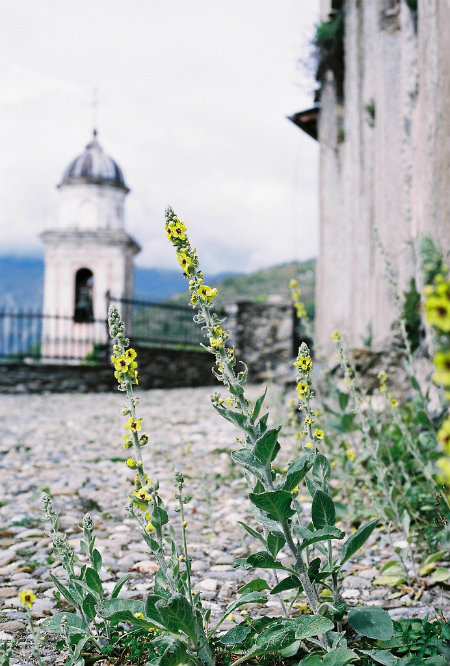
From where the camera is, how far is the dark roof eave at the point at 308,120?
36.3 feet

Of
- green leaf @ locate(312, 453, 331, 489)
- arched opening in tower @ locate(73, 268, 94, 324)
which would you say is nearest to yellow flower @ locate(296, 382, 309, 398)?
green leaf @ locate(312, 453, 331, 489)

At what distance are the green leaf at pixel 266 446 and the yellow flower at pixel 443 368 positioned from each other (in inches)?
32.4

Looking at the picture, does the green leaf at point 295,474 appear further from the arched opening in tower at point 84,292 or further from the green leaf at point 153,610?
the arched opening in tower at point 84,292

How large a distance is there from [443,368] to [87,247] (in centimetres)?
1944

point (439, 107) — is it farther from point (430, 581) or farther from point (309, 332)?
point (430, 581)

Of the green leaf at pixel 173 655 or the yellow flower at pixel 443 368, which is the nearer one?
the yellow flower at pixel 443 368

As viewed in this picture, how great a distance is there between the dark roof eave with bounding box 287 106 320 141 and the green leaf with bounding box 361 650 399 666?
10393mm

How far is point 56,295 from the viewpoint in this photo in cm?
1962

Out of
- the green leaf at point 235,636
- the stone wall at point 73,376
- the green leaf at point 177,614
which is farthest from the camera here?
the stone wall at point 73,376

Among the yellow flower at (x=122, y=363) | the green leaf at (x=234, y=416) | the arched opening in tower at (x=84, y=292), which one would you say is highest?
the arched opening in tower at (x=84, y=292)

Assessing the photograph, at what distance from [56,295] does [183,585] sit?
18.7 m

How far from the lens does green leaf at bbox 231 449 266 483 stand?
168 cm

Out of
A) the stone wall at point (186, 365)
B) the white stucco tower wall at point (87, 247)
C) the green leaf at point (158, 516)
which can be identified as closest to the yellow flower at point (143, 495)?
the green leaf at point (158, 516)

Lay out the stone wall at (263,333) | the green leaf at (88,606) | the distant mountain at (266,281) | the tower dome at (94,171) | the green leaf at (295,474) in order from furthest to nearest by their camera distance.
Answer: the distant mountain at (266,281)
the tower dome at (94,171)
the stone wall at (263,333)
the green leaf at (88,606)
the green leaf at (295,474)
